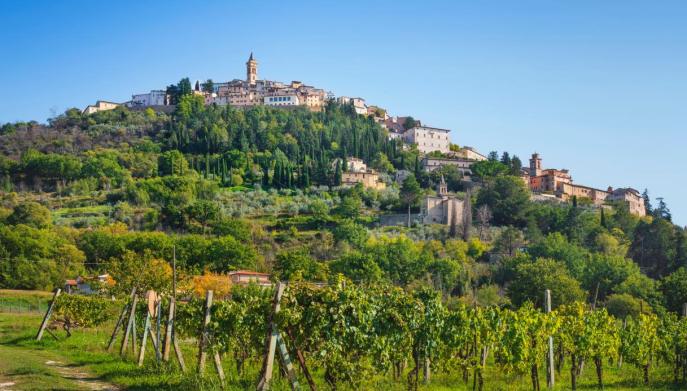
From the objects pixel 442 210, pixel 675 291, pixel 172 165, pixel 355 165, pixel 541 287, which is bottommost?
pixel 675 291

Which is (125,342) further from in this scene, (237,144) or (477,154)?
(477,154)

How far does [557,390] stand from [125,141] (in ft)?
347

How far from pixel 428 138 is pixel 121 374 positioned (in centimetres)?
12214

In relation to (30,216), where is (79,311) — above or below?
below

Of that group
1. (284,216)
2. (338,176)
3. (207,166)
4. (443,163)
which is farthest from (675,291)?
(443,163)

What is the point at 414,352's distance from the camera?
13.8 metres

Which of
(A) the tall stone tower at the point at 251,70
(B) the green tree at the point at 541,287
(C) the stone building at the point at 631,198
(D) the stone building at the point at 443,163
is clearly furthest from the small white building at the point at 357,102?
(B) the green tree at the point at 541,287

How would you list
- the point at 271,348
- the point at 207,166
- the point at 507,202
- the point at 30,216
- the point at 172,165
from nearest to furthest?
the point at 271,348 → the point at 30,216 → the point at 507,202 → the point at 172,165 → the point at 207,166

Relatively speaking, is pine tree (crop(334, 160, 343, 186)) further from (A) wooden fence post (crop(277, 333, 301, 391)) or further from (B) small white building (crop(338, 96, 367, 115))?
(A) wooden fence post (crop(277, 333, 301, 391))

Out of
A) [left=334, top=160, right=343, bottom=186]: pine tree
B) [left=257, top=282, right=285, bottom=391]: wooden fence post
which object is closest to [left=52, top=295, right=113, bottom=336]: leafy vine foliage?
[left=257, top=282, right=285, bottom=391]: wooden fence post

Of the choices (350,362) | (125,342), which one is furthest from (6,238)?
(350,362)

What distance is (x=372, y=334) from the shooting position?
1139 cm

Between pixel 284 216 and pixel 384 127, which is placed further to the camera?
pixel 384 127

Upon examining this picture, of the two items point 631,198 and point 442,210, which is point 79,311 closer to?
point 442,210
